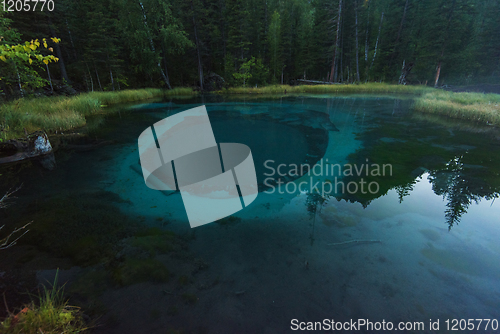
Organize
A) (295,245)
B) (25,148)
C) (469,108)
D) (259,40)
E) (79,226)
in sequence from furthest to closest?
(259,40)
(469,108)
(25,148)
(79,226)
(295,245)

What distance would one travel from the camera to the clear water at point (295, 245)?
2.24 meters

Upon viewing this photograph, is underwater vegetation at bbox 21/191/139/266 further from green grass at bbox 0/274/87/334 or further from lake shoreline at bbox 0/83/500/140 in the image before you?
lake shoreline at bbox 0/83/500/140

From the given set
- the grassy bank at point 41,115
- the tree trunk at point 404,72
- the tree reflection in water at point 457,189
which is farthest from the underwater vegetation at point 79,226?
the tree trunk at point 404,72

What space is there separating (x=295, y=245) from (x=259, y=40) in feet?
112

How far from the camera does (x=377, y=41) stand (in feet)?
91.3

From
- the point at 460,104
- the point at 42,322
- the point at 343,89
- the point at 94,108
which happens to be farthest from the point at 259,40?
the point at 42,322

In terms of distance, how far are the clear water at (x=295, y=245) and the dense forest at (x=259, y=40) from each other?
19.9 m

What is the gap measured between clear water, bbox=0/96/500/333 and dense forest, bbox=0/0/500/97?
65.4 feet

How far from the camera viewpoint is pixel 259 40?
30891mm

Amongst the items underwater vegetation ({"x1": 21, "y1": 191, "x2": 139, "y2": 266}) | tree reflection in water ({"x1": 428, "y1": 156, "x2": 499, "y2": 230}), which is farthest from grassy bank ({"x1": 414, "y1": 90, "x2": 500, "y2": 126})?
underwater vegetation ({"x1": 21, "y1": 191, "x2": 139, "y2": 266})

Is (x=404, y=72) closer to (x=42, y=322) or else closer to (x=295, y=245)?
(x=295, y=245)

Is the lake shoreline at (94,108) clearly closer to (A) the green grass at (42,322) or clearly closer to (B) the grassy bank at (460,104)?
(B) the grassy bank at (460,104)

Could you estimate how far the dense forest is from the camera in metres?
21.0

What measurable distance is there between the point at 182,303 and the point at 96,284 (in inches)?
43.1
